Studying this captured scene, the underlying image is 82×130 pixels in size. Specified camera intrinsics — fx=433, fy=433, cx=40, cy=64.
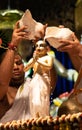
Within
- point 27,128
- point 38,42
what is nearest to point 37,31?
point 38,42

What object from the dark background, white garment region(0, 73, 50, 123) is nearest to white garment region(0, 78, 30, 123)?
white garment region(0, 73, 50, 123)

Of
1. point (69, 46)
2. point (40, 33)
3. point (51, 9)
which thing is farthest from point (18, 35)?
point (51, 9)

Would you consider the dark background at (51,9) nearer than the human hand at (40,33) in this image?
No

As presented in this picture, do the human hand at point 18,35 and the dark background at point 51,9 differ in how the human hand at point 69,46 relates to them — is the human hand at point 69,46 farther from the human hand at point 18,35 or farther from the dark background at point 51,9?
the dark background at point 51,9

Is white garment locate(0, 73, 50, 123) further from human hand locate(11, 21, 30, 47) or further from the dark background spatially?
the dark background

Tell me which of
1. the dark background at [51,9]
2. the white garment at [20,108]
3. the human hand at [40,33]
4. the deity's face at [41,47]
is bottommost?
the dark background at [51,9]

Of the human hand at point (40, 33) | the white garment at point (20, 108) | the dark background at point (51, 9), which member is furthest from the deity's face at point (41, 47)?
the dark background at point (51, 9)

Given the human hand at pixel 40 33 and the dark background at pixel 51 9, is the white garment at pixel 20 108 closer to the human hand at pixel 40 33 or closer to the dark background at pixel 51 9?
the human hand at pixel 40 33

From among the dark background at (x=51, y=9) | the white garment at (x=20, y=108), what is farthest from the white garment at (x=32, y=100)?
the dark background at (x=51, y=9)

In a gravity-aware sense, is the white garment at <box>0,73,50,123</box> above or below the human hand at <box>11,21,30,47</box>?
below

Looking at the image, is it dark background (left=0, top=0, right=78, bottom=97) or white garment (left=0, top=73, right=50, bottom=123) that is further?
dark background (left=0, top=0, right=78, bottom=97)

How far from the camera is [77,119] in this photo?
1.31 m

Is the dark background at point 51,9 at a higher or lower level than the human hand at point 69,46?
lower

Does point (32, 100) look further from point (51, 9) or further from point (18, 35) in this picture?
point (51, 9)
